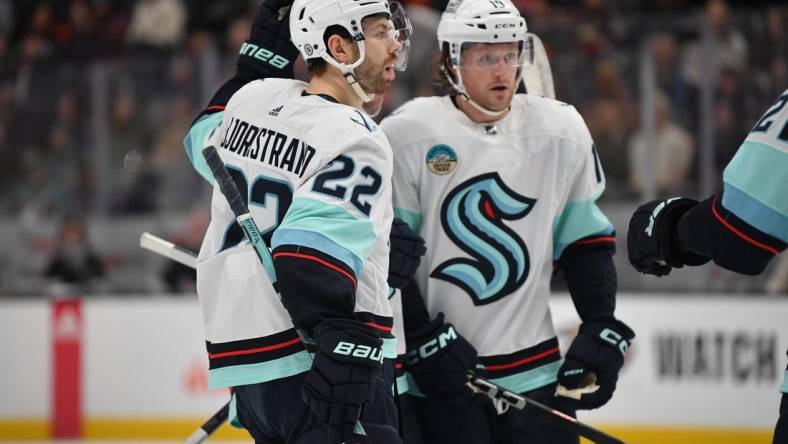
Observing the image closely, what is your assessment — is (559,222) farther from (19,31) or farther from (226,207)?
(19,31)

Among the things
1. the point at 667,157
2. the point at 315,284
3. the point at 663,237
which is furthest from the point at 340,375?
the point at 667,157

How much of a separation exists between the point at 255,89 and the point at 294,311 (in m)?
0.50

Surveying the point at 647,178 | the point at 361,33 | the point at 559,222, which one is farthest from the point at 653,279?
the point at 361,33

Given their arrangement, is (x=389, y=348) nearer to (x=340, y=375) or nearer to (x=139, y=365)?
(x=340, y=375)

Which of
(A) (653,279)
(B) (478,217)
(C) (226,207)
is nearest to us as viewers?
(C) (226,207)

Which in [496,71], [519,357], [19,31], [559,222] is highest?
[496,71]

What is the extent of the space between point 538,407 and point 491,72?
0.74 metres

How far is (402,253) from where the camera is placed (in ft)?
8.31

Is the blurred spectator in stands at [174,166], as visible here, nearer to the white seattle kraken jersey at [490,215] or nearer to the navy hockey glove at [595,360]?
the white seattle kraken jersey at [490,215]

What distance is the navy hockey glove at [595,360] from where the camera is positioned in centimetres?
279

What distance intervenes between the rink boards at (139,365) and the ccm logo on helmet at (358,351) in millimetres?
3479

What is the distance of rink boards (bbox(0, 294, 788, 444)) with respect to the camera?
5.50m

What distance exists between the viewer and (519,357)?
9.33 ft

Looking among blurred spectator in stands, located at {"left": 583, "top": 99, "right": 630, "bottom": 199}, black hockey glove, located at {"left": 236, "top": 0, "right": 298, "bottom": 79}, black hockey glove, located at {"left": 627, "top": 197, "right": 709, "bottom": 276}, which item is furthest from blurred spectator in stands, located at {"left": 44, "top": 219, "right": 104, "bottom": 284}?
black hockey glove, located at {"left": 627, "top": 197, "right": 709, "bottom": 276}
